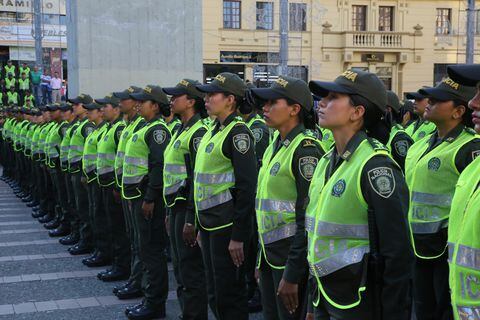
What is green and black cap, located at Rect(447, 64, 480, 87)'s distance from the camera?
2.42 metres

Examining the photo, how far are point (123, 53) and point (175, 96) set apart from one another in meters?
8.68

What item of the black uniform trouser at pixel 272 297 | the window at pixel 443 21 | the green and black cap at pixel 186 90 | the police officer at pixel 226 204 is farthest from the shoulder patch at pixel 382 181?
the window at pixel 443 21

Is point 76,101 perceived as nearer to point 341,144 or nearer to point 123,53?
point 123,53

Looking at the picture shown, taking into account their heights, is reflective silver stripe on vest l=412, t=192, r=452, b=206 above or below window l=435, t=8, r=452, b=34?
below

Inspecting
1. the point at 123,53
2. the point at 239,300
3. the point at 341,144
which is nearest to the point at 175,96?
the point at 239,300

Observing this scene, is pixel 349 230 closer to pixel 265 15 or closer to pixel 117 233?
pixel 117 233

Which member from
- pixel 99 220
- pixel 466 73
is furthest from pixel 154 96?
pixel 466 73

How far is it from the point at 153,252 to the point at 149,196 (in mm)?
547

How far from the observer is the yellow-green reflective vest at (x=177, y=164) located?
5.36 metres

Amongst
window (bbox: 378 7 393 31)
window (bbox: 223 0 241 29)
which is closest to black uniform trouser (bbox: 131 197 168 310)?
window (bbox: 223 0 241 29)

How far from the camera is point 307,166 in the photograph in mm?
3668

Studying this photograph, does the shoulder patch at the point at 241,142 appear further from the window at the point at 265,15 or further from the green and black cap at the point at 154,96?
the window at the point at 265,15

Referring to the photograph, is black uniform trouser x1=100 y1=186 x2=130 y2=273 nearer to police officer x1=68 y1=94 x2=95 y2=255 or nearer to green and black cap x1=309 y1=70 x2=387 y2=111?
police officer x1=68 y1=94 x2=95 y2=255

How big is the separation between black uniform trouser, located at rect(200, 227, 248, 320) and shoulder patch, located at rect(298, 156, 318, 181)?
1125mm
